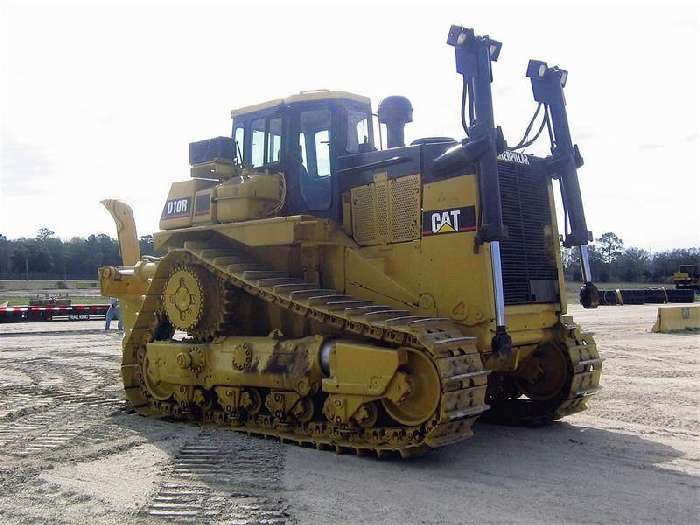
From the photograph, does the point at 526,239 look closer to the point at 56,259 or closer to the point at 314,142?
the point at 314,142

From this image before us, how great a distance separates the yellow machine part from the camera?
→ 876 inches

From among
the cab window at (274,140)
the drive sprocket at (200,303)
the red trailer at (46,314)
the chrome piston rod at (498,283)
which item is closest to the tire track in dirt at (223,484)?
the drive sprocket at (200,303)

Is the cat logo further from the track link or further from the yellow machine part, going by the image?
the yellow machine part

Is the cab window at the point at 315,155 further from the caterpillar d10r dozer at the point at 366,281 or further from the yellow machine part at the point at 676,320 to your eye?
the yellow machine part at the point at 676,320

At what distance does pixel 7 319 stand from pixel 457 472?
27926 millimetres

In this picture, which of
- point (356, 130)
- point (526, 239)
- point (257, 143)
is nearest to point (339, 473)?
point (526, 239)

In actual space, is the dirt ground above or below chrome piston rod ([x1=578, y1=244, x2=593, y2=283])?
below

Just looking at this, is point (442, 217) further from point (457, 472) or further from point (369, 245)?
point (457, 472)

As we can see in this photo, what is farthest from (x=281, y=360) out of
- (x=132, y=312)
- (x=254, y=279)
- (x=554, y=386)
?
(x=132, y=312)

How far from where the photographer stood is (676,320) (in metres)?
22.5

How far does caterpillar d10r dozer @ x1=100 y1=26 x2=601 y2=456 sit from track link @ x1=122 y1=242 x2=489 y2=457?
2 centimetres

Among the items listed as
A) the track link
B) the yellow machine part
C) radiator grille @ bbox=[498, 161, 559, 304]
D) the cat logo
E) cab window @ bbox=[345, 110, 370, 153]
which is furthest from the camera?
the yellow machine part

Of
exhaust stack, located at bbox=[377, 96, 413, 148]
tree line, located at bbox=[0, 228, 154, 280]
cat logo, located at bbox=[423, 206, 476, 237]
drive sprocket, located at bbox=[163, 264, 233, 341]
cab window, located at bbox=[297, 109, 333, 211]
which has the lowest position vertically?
drive sprocket, located at bbox=[163, 264, 233, 341]

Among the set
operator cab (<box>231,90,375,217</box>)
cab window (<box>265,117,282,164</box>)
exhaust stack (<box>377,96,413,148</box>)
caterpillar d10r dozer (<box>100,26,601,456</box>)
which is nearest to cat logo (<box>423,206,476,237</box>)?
caterpillar d10r dozer (<box>100,26,601,456</box>)
